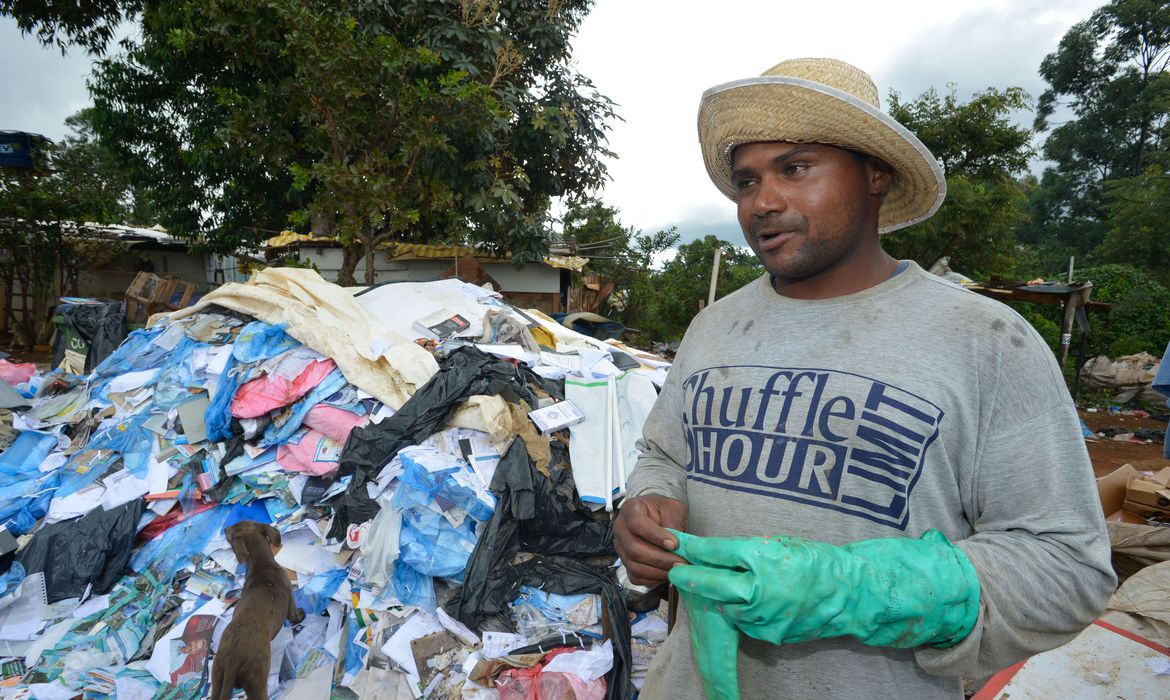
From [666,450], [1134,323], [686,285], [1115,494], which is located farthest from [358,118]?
[1134,323]

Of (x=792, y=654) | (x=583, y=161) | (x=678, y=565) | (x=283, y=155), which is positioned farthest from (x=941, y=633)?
(x=583, y=161)

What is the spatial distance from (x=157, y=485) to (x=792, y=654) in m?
4.18

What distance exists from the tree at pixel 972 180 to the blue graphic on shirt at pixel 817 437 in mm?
13592

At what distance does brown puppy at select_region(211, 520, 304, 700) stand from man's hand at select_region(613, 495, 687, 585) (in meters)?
2.15

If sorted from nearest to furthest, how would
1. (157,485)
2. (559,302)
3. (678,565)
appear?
(678,565)
(157,485)
(559,302)

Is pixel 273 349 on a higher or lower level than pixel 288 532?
higher

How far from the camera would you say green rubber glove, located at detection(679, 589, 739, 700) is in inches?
36.9

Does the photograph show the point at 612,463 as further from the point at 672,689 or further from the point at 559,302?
the point at 559,302

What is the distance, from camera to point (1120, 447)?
7844 mm

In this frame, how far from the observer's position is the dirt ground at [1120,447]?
270 inches

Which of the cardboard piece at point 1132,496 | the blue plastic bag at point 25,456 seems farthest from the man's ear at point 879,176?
the blue plastic bag at point 25,456

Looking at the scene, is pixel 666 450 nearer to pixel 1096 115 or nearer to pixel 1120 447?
pixel 1120 447

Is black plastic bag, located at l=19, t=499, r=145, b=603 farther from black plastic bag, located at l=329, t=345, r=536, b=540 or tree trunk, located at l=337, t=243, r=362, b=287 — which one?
tree trunk, located at l=337, t=243, r=362, b=287

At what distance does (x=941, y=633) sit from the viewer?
83 cm
